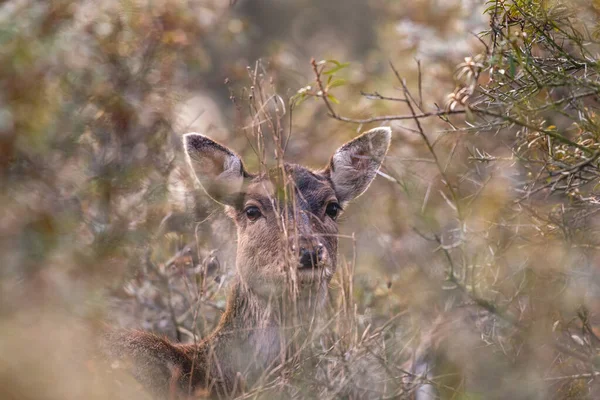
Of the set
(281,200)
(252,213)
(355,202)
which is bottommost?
(281,200)

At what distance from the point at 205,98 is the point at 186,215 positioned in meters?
5.64

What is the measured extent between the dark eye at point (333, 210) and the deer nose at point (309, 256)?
0.95 meters

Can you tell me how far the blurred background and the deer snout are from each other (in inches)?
7.5

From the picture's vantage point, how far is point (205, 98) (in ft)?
42.4

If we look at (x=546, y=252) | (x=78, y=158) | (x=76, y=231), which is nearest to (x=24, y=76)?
(x=78, y=158)

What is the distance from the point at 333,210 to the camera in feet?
20.7

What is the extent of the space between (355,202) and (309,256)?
8.06 feet

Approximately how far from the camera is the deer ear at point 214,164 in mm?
6312

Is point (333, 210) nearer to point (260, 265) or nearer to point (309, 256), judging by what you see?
point (260, 265)

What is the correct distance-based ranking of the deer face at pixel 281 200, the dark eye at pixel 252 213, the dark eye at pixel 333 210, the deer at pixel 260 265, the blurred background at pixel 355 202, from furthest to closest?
the dark eye at pixel 333 210
the dark eye at pixel 252 213
the deer face at pixel 281 200
the deer at pixel 260 265
the blurred background at pixel 355 202

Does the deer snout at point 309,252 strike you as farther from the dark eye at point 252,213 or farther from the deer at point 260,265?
the dark eye at point 252,213

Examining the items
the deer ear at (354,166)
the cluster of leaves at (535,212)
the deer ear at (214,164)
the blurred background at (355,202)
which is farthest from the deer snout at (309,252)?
the deer ear at (354,166)

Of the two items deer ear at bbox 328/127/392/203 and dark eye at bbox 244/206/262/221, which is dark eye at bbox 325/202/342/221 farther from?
dark eye at bbox 244/206/262/221

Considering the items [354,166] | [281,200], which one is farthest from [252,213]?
[354,166]
